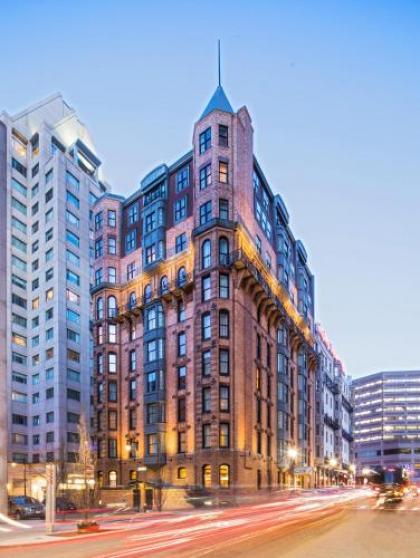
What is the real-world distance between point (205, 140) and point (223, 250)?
487 inches

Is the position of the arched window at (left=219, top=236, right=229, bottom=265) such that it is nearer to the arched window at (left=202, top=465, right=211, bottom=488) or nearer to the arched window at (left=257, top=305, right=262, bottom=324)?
the arched window at (left=257, top=305, right=262, bottom=324)

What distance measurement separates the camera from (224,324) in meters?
60.9

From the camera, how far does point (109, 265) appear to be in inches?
3068

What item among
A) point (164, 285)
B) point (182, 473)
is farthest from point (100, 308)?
point (182, 473)

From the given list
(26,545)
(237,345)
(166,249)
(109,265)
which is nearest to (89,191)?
(109,265)

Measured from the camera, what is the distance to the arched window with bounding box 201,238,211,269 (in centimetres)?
6281

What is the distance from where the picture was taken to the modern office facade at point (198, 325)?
60.1 metres

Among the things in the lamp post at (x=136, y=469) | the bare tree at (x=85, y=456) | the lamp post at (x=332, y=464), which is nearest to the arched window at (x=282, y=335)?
the lamp post at (x=136, y=469)

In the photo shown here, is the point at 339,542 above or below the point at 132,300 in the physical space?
below

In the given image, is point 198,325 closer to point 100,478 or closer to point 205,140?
point 205,140

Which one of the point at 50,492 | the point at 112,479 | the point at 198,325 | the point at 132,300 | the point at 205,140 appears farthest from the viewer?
the point at 132,300

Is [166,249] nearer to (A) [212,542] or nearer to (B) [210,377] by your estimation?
(B) [210,377]

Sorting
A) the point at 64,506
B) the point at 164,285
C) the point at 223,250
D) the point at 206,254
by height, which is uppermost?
the point at 223,250

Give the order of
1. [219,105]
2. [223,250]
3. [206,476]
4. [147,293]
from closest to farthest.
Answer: [206,476] < [223,250] < [219,105] < [147,293]
